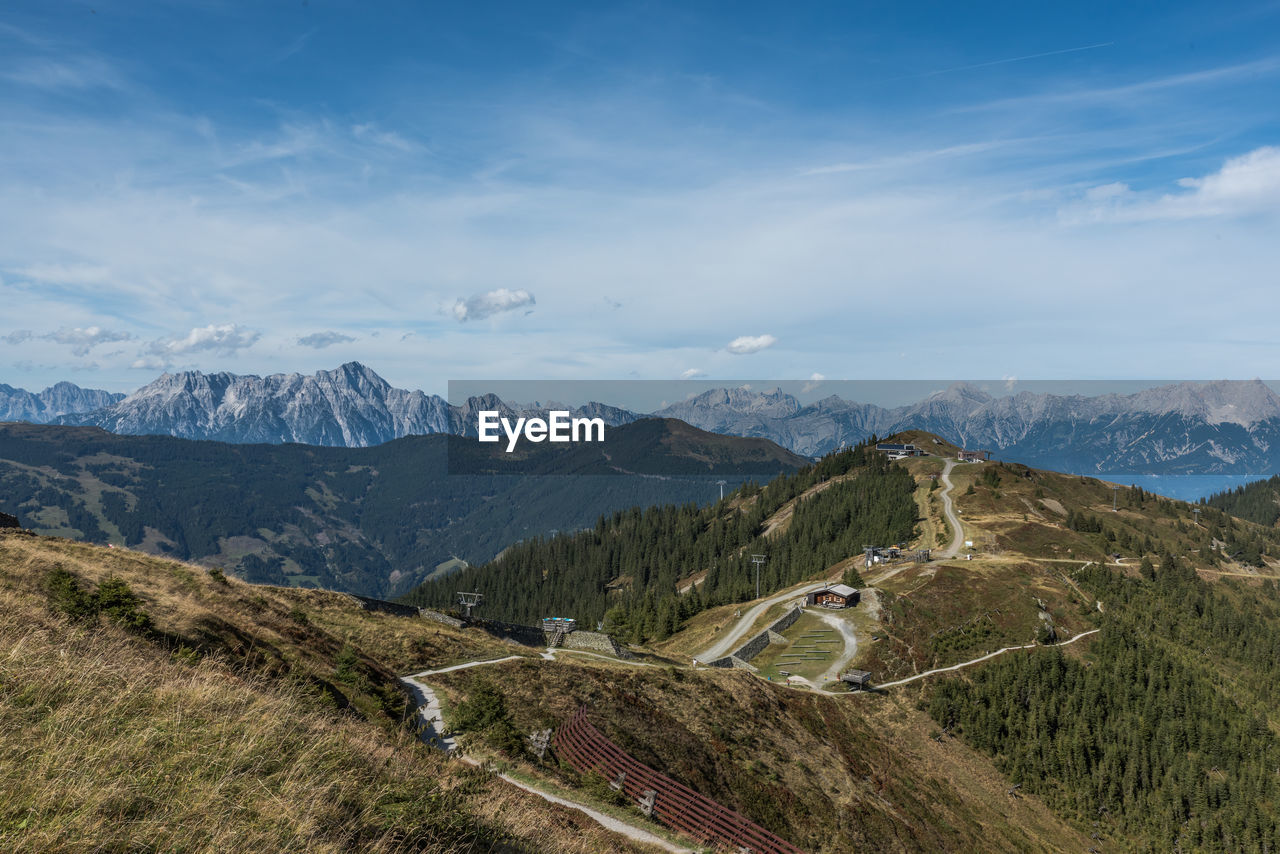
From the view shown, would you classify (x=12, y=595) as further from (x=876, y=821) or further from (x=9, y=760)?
(x=876, y=821)

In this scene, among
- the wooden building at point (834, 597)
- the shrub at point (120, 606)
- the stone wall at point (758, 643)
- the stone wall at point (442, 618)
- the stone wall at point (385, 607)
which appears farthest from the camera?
the wooden building at point (834, 597)

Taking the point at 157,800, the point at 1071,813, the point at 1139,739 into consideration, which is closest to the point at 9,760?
the point at 157,800

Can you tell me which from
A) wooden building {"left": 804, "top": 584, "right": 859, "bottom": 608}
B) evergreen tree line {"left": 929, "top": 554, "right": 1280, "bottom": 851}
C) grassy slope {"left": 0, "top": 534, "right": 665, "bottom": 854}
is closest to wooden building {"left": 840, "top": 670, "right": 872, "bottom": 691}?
evergreen tree line {"left": 929, "top": 554, "right": 1280, "bottom": 851}

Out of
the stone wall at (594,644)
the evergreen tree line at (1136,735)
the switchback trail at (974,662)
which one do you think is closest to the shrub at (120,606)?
the stone wall at (594,644)

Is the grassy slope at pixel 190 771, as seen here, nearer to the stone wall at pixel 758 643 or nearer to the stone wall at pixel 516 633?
the stone wall at pixel 516 633

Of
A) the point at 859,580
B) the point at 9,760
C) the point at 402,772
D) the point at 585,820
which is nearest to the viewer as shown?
the point at 9,760

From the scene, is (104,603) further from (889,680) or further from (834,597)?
(834,597)
